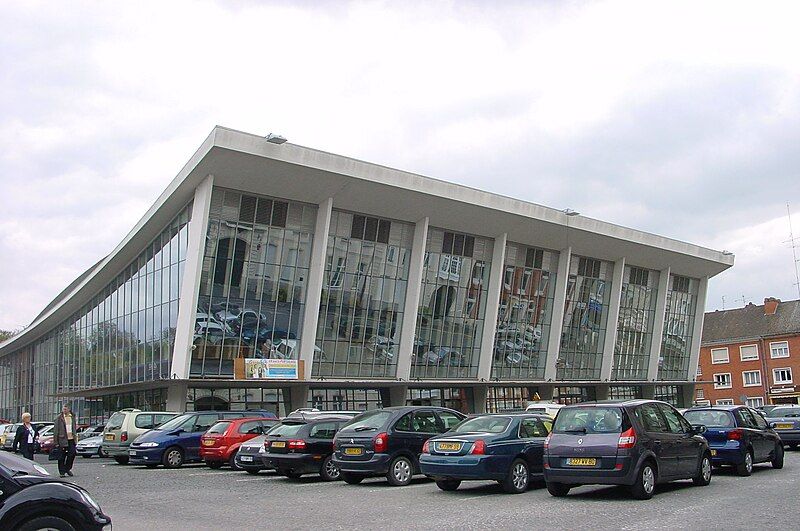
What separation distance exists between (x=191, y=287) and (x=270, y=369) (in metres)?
4.95

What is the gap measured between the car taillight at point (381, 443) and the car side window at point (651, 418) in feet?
15.9

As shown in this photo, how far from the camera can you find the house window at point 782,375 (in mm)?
65938

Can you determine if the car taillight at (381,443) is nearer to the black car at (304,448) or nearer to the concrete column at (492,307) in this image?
the black car at (304,448)

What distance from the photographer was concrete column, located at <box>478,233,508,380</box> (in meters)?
41.9

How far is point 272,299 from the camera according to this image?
3425 cm

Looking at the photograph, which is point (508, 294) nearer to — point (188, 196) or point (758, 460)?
point (188, 196)

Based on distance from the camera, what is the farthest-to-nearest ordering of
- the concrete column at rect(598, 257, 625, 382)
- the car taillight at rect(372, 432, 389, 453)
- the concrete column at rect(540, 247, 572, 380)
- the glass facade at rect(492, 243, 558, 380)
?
the concrete column at rect(598, 257, 625, 382) → the concrete column at rect(540, 247, 572, 380) → the glass facade at rect(492, 243, 558, 380) → the car taillight at rect(372, 432, 389, 453)

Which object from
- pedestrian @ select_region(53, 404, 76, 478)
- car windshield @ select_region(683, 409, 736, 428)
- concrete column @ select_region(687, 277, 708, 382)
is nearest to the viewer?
car windshield @ select_region(683, 409, 736, 428)

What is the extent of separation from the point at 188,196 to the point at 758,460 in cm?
2442

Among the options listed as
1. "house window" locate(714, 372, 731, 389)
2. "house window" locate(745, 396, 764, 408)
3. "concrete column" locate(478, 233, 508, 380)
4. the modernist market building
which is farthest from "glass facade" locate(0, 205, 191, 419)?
"house window" locate(714, 372, 731, 389)

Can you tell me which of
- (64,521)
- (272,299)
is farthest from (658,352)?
(64,521)

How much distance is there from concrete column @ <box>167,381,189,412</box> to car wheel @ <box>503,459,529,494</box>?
890 inches

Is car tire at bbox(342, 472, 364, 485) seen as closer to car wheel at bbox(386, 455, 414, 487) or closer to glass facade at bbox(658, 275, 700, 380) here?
car wheel at bbox(386, 455, 414, 487)

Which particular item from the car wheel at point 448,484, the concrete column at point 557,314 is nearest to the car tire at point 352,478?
the car wheel at point 448,484
